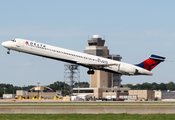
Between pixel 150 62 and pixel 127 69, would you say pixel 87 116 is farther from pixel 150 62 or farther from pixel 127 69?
pixel 150 62

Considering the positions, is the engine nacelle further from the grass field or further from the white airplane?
the grass field

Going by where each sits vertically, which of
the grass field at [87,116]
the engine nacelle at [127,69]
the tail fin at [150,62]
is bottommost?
the grass field at [87,116]

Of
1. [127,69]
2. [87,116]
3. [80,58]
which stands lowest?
[87,116]

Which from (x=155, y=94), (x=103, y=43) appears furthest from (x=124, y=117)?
(x=103, y=43)

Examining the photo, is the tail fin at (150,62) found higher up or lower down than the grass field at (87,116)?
higher up

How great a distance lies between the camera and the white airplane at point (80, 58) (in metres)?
60.1

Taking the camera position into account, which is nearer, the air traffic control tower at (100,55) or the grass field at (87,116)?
the grass field at (87,116)

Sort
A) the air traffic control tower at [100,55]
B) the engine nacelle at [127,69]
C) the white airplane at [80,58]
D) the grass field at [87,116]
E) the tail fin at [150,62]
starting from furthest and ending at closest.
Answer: the air traffic control tower at [100,55] → the tail fin at [150,62] → the engine nacelle at [127,69] → the white airplane at [80,58] → the grass field at [87,116]

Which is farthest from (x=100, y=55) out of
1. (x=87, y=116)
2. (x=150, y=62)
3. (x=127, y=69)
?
(x=87, y=116)

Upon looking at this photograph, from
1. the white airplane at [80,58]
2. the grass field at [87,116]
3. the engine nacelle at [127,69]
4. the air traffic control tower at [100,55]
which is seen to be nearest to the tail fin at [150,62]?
the white airplane at [80,58]

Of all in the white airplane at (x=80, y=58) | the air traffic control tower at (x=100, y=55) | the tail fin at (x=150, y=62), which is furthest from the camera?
the air traffic control tower at (x=100, y=55)

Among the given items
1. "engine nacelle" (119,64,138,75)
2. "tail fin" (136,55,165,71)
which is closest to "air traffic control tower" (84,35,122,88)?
"tail fin" (136,55,165,71)

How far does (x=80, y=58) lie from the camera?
6406 centimetres

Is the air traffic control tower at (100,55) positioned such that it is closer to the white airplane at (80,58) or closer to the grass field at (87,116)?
the white airplane at (80,58)
